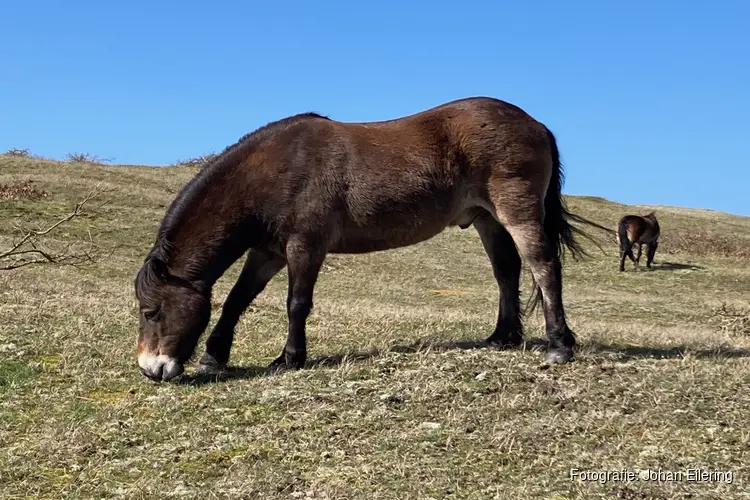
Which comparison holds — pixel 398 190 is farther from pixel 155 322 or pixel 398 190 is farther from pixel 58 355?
pixel 58 355

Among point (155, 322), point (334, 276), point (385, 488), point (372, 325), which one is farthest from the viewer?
point (334, 276)

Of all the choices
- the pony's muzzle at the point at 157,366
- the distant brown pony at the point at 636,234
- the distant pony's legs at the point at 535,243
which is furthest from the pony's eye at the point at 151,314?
the distant brown pony at the point at 636,234

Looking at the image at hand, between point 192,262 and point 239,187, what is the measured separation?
0.77 metres

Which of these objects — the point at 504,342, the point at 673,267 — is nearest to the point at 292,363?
the point at 504,342

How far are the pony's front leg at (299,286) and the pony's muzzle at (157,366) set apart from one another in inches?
36.8

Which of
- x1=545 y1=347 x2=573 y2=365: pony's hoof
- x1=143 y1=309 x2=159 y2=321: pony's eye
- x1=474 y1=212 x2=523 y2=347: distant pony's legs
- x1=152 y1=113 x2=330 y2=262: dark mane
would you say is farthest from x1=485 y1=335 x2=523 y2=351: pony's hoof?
x1=143 y1=309 x2=159 y2=321: pony's eye

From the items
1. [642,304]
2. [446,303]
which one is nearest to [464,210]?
[446,303]

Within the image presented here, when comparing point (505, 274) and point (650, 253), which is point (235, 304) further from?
point (650, 253)

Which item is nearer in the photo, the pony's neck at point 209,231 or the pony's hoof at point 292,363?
the pony's neck at point 209,231

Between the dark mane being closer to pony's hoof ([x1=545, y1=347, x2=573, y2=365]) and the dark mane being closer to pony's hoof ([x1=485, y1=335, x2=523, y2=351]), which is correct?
pony's hoof ([x1=485, y1=335, x2=523, y2=351])

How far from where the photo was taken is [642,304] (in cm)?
1794

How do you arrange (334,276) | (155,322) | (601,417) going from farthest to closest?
(334,276)
(155,322)
(601,417)

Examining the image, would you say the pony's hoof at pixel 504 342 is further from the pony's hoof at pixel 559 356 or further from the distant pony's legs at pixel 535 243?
the pony's hoof at pixel 559 356

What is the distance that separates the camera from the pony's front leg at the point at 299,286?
643cm
